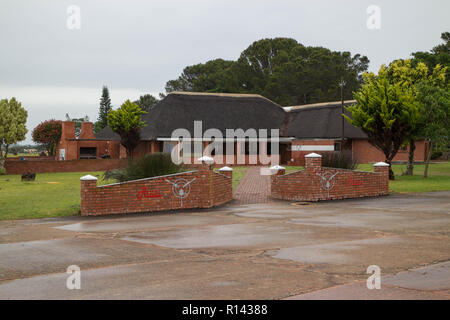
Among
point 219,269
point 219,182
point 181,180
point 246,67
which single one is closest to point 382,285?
point 219,269

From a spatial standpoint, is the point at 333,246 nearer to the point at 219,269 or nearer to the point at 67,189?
the point at 219,269

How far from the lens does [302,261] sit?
7898 millimetres

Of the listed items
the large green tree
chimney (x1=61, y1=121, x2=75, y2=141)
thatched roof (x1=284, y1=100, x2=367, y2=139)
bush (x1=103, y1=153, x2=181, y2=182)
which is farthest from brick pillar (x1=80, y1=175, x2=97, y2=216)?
the large green tree

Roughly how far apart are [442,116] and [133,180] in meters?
18.9

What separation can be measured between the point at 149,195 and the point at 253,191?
23.6 feet

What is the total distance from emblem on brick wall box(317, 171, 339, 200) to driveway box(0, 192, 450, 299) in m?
3.80

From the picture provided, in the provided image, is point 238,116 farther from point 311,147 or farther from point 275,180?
point 275,180

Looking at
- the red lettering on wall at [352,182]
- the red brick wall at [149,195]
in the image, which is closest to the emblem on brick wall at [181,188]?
the red brick wall at [149,195]

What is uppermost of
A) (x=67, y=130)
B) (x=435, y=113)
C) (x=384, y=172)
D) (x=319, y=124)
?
(x=319, y=124)

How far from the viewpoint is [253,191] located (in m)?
22.0

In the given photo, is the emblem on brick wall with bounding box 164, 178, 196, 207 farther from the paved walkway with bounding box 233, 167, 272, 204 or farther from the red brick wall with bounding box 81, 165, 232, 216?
the paved walkway with bounding box 233, 167, 272, 204

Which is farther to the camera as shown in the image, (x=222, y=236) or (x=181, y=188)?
(x=181, y=188)
